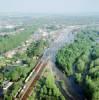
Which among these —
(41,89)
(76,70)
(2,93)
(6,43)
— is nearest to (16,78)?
(2,93)

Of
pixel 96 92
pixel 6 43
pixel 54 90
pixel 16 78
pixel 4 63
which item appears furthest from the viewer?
pixel 6 43

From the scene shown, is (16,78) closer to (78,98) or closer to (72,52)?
(78,98)

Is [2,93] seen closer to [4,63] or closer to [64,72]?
[64,72]

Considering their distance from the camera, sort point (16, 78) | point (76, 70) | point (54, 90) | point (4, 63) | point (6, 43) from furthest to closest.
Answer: point (6, 43) < point (4, 63) < point (76, 70) < point (16, 78) < point (54, 90)

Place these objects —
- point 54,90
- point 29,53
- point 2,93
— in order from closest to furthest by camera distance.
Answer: point 54,90 → point 2,93 → point 29,53

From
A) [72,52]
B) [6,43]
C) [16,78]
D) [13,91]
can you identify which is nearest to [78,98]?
[13,91]

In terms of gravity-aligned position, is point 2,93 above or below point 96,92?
below

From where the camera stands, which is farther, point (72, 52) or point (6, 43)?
point (6, 43)

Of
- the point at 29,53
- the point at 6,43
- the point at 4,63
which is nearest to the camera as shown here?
the point at 4,63

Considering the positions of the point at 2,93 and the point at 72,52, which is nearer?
the point at 2,93
